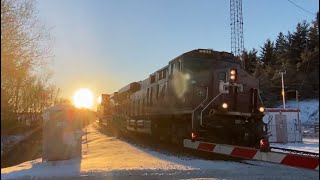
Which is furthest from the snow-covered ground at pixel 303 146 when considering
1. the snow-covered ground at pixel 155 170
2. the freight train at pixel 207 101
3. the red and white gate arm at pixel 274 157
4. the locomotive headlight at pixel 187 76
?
Answer: the red and white gate arm at pixel 274 157

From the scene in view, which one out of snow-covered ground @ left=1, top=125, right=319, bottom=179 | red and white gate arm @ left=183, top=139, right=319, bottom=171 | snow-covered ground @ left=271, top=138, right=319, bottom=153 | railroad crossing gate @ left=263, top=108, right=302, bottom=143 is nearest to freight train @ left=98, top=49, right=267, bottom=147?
snow-covered ground @ left=1, top=125, right=319, bottom=179

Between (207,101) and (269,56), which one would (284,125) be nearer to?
(269,56)

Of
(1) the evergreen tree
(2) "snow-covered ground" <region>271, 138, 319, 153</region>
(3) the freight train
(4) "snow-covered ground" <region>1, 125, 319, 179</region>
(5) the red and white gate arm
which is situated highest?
(1) the evergreen tree

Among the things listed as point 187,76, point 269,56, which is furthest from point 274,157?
point 269,56

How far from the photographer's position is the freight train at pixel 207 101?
53.5 feet

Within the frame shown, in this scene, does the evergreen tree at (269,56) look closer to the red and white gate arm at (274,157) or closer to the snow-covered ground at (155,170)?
the snow-covered ground at (155,170)

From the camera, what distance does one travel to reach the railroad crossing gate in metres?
30.4

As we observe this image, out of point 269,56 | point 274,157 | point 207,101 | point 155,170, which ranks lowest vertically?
point 155,170

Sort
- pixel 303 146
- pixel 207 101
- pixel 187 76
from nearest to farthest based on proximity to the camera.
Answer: pixel 207 101, pixel 187 76, pixel 303 146

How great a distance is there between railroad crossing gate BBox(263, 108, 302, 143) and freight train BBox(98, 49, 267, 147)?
10.5 metres

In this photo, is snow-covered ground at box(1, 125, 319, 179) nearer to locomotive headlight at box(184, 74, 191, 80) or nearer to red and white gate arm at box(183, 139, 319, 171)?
red and white gate arm at box(183, 139, 319, 171)

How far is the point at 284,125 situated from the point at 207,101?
1562 cm

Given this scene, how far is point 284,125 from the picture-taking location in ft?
101

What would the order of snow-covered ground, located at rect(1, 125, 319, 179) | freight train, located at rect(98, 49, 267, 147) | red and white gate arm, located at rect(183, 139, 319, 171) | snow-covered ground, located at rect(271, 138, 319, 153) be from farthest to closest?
snow-covered ground, located at rect(271, 138, 319, 153), freight train, located at rect(98, 49, 267, 147), snow-covered ground, located at rect(1, 125, 319, 179), red and white gate arm, located at rect(183, 139, 319, 171)
